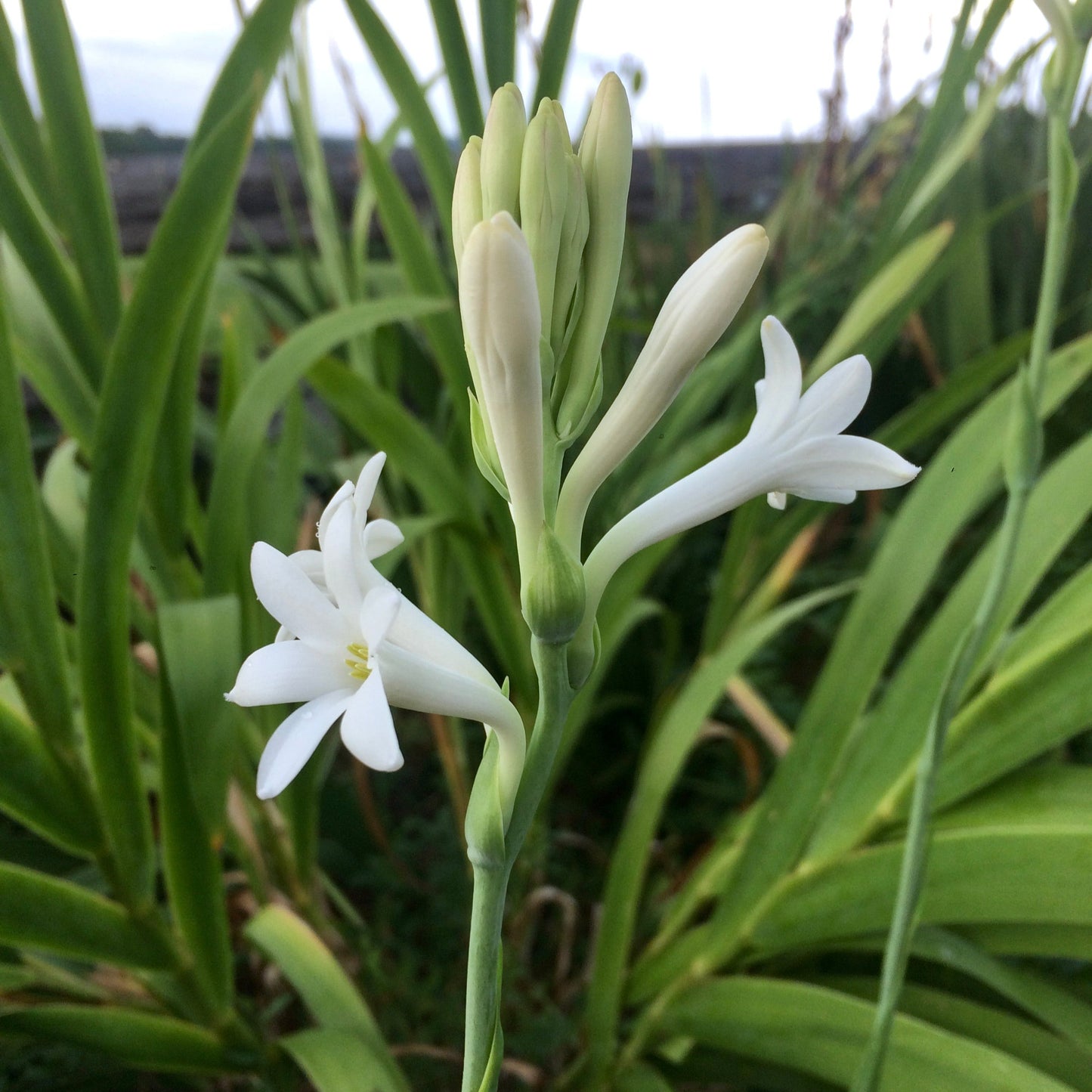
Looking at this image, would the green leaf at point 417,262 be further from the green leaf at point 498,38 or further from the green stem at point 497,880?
the green stem at point 497,880

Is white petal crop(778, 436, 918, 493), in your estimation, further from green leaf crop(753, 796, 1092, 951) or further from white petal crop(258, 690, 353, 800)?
green leaf crop(753, 796, 1092, 951)

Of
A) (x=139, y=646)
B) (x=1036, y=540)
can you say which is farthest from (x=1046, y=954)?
(x=139, y=646)

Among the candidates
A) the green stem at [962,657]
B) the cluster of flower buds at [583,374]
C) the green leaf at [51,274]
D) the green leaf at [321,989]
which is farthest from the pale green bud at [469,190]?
the green leaf at [321,989]

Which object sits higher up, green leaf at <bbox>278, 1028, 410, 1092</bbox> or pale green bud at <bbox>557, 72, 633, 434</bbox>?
pale green bud at <bbox>557, 72, 633, 434</bbox>

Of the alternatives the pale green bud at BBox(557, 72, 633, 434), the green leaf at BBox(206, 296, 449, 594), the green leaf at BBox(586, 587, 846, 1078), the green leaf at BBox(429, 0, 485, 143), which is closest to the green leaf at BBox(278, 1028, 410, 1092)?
the green leaf at BBox(586, 587, 846, 1078)

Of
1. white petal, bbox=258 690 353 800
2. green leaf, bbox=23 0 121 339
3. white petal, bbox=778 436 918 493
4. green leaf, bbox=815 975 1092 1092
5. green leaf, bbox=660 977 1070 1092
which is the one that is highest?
green leaf, bbox=23 0 121 339

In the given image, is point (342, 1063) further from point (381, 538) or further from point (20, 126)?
point (20, 126)
